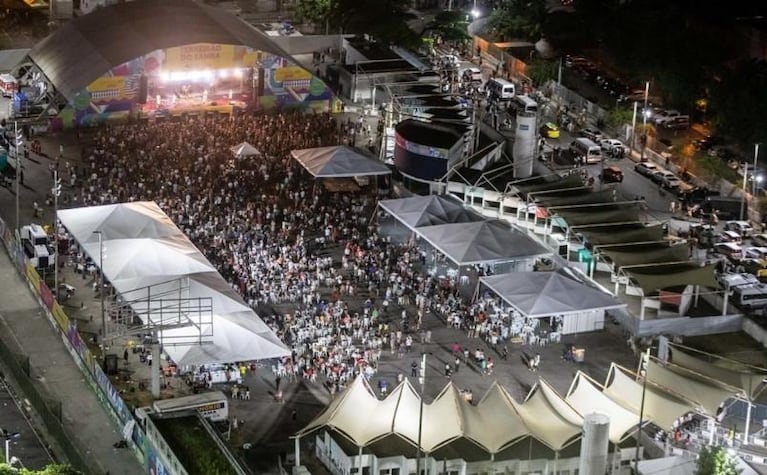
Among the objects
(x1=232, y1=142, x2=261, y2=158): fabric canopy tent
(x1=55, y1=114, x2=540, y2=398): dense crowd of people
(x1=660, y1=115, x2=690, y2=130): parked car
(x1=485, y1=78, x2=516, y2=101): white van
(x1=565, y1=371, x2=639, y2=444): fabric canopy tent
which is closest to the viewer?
(x1=565, y1=371, x2=639, y2=444): fabric canopy tent

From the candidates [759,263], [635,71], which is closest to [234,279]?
[759,263]

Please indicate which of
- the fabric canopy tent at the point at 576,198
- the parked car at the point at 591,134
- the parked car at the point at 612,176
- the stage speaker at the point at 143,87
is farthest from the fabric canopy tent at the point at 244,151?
the parked car at the point at 591,134

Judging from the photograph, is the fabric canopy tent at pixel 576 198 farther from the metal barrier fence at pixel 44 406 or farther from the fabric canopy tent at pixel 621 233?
the metal barrier fence at pixel 44 406

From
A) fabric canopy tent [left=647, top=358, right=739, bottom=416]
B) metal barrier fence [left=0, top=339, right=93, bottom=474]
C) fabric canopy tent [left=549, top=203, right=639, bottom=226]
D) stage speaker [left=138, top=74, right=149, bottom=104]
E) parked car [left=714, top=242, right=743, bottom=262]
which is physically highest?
fabric canopy tent [left=549, top=203, right=639, bottom=226]

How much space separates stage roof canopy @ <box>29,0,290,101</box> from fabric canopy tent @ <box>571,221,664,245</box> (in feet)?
110

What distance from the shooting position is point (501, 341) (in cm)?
7550

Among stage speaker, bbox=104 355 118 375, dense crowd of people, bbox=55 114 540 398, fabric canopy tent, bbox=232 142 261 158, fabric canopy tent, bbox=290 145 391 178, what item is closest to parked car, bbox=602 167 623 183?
fabric canopy tent, bbox=290 145 391 178

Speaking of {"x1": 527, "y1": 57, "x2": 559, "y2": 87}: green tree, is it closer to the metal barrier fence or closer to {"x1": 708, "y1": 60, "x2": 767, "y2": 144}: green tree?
{"x1": 708, "y1": 60, "x2": 767, "y2": 144}: green tree

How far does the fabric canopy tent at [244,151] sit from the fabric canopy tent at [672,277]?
26.6 meters

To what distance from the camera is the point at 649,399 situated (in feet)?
216

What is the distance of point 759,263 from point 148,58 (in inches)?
1611

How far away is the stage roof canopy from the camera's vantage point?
104312 millimetres

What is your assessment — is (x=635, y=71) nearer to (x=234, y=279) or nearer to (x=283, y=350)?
(x=234, y=279)

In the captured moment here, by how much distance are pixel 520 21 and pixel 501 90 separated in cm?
1448
